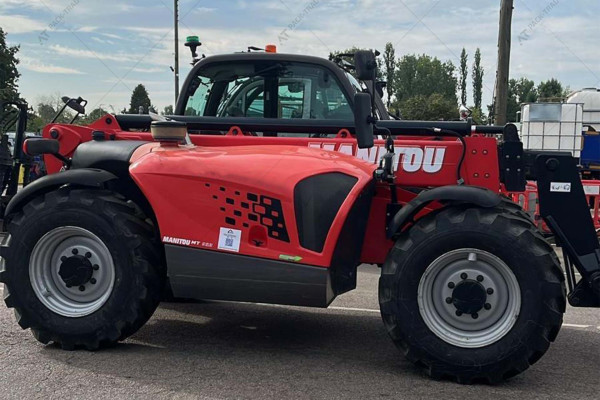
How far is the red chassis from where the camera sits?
4465mm

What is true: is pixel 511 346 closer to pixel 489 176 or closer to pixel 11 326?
pixel 489 176

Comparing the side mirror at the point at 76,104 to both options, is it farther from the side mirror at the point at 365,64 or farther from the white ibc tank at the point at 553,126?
the white ibc tank at the point at 553,126

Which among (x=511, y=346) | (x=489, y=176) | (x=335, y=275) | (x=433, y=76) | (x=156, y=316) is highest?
(x=433, y=76)

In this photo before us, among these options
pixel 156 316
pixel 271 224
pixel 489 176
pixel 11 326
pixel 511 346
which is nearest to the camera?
Result: pixel 511 346

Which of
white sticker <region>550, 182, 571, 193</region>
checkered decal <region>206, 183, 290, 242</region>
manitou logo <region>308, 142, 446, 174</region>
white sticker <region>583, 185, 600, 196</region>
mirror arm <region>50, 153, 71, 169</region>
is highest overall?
manitou logo <region>308, 142, 446, 174</region>

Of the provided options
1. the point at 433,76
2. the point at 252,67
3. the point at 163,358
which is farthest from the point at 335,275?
the point at 433,76

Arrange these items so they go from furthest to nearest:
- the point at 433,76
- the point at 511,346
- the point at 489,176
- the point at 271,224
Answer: the point at 433,76
the point at 489,176
the point at 271,224
the point at 511,346

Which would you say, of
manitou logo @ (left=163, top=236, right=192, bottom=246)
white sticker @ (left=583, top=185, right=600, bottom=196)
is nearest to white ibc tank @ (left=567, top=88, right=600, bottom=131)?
white sticker @ (left=583, top=185, right=600, bottom=196)

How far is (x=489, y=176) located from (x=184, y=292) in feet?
7.82

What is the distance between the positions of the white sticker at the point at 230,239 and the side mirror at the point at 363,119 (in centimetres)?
107

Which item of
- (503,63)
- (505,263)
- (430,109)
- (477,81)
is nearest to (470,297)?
(505,263)

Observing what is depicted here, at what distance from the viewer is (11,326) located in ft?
18.0

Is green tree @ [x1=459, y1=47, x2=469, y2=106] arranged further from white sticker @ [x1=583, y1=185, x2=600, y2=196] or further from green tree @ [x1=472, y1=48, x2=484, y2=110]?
white sticker @ [x1=583, y1=185, x2=600, y2=196]

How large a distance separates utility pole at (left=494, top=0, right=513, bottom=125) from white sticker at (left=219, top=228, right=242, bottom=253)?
9.37m
